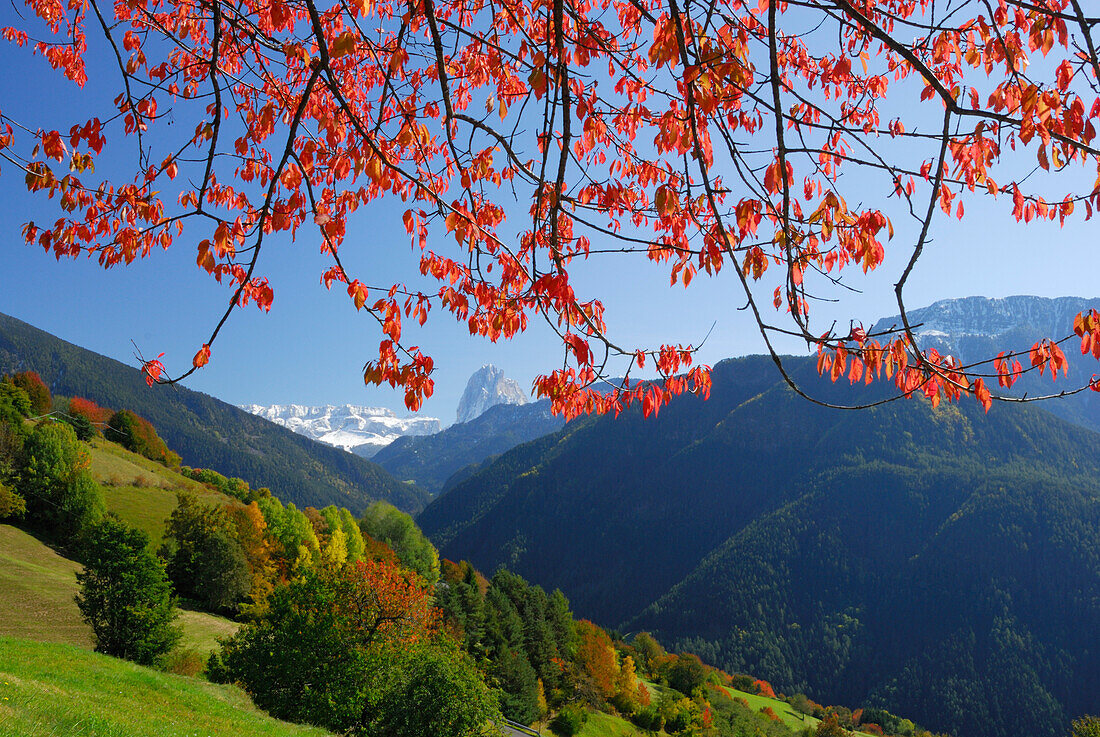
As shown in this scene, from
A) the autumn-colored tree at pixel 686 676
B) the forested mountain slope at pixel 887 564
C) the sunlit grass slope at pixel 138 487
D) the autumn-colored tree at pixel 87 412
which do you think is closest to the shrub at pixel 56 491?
the sunlit grass slope at pixel 138 487

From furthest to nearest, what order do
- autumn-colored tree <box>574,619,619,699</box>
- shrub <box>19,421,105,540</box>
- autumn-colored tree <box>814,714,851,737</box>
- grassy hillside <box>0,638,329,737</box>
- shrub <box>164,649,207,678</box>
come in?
autumn-colored tree <box>814,714,851,737</box> → autumn-colored tree <box>574,619,619,699</box> → shrub <box>19,421,105,540</box> → shrub <box>164,649,207,678</box> → grassy hillside <box>0,638,329,737</box>

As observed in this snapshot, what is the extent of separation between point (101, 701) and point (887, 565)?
158342mm

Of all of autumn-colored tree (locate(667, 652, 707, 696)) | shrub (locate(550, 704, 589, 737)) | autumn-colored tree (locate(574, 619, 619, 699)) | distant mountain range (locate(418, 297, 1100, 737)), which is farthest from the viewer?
distant mountain range (locate(418, 297, 1100, 737))

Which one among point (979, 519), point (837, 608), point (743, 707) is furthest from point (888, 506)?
point (743, 707)

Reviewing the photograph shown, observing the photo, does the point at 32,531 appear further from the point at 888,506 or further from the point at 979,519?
the point at 888,506

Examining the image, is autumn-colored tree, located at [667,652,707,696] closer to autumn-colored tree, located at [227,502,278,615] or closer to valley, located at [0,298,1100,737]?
valley, located at [0,298,1100,737]

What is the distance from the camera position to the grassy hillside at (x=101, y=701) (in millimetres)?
7359

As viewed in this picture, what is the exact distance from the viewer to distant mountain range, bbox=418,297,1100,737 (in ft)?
332

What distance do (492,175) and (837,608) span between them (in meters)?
149

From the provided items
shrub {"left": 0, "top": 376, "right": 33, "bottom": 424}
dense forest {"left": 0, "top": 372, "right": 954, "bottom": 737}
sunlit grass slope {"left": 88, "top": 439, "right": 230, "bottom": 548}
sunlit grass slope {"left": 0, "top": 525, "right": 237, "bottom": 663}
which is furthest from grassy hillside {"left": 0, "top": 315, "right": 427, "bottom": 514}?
sunlit grass slope {"left": 0, "top": 525, "right": 237, "bottom": 663}

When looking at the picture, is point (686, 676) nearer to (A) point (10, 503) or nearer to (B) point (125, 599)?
(B) point (125, 599)

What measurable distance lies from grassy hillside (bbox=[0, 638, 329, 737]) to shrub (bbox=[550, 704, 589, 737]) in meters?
25.1

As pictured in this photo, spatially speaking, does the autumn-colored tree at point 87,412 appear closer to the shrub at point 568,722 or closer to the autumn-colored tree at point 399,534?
the autumn-colored tree at point 399,534

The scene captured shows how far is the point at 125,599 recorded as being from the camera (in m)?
19.8
